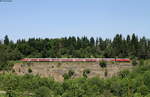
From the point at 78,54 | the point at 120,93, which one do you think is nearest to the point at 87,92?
the point at 120,93

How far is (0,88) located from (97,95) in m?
12.2

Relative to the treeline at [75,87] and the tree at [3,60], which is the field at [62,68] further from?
the treeline at [75,87]

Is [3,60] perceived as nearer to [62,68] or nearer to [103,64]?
[62,68]

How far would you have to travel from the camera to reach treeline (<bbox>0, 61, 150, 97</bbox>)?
792 inches

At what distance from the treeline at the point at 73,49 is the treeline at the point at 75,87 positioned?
1541 cm

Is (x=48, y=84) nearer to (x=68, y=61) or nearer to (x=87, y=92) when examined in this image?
(x=87, y=92)

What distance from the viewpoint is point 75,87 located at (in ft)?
68.4

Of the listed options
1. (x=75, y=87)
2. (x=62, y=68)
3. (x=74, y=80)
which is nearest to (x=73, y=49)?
(x=62, y=68)

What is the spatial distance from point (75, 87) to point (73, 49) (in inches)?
1118

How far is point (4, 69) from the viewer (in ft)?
112

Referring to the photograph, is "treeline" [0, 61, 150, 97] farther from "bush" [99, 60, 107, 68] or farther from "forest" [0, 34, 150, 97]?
"bush" [99, 60, 107, 68]

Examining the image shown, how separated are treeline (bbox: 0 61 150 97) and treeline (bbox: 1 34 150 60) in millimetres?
15411

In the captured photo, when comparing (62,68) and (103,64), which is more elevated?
(103,64)

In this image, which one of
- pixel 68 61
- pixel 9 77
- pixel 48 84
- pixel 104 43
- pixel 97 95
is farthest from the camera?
pixel 104 43
